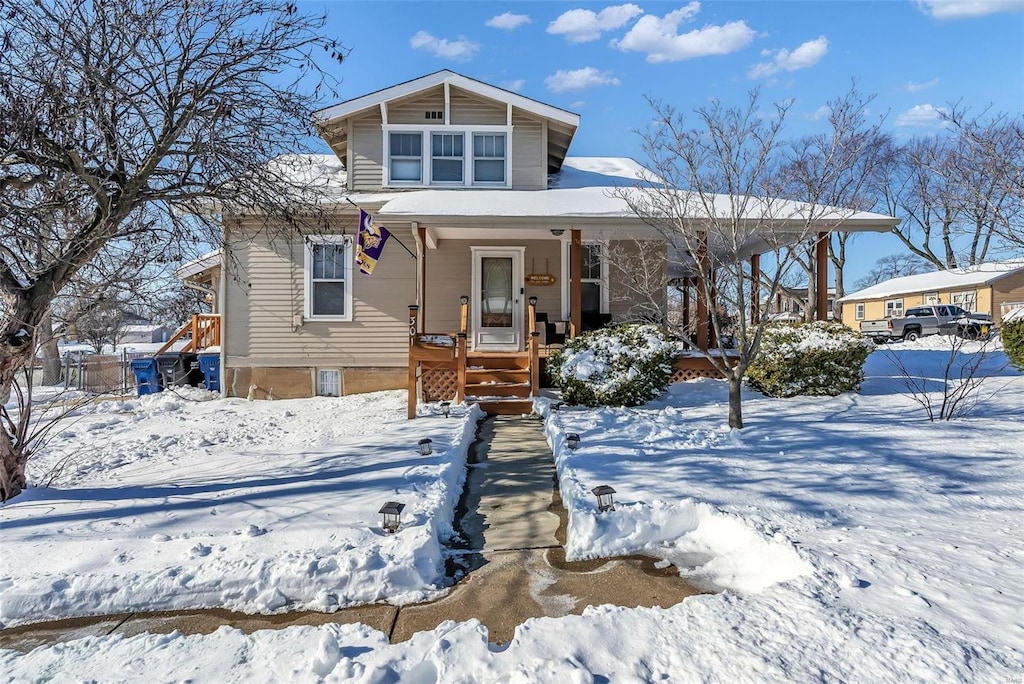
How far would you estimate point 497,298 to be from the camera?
11.5 m

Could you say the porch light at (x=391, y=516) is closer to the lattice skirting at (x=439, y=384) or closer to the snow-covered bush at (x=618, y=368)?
the snow-covered bush at (x=618, y=368)

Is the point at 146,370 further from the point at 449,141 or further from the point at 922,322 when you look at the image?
the point at 922,322

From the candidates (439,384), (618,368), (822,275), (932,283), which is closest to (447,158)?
(439,384)

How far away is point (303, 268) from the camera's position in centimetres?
1134

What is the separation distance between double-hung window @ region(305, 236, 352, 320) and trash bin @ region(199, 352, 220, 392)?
294cm

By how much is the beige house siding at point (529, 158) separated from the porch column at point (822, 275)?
551cm

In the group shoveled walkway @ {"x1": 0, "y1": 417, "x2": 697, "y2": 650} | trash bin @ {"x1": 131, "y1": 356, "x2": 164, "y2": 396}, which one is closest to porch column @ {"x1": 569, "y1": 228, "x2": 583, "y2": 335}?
shoveled walkway @ {"x1": 0, "y1": 417, "x2": 697, "y2": 650}

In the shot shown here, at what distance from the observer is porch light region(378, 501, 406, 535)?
3.80m

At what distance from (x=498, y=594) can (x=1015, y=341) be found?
11.1m

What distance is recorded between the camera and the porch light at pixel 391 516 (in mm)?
3799

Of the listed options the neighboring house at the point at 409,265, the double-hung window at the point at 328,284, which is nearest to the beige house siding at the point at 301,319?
the neighboring house at the point at 409,265

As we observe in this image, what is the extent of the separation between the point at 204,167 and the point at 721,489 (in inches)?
226

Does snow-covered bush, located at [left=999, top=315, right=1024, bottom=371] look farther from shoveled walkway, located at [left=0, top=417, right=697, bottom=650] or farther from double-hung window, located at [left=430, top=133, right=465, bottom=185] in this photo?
double-hung window, located at [left=430, top=133, right=465, bottom=185]

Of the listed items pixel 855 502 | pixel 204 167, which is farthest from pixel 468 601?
pixel 204 167
